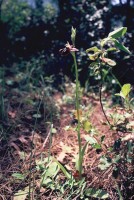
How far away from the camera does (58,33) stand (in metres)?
3.63

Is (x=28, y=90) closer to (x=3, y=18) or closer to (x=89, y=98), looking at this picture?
(x=89, y=98)

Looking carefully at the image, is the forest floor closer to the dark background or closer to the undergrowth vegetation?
the undergrowth vegetation

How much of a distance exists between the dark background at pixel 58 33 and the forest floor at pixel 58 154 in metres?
0.89

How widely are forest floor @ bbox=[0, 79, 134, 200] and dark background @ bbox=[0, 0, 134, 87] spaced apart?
0.89 meters

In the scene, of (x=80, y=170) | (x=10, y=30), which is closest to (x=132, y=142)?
(x=80, y=170)

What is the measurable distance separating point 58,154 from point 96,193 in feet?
1.47

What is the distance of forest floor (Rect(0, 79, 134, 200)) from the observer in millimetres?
1428

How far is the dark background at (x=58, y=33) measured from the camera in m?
3.17

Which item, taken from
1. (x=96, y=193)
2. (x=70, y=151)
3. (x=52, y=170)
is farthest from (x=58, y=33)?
(x=96, y=193)

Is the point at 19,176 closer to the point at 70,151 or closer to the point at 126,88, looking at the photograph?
the point at 70,151

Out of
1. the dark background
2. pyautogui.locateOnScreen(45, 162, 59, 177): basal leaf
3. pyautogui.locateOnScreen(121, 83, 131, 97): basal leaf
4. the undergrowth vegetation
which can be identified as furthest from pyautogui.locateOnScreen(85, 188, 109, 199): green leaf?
the dark background

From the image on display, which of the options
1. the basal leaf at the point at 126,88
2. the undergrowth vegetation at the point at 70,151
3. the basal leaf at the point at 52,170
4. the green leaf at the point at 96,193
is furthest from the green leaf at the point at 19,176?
the basal leaf at the point at 126,88

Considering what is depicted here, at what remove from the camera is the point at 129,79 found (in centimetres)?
290

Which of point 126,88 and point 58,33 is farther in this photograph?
point 58,33
